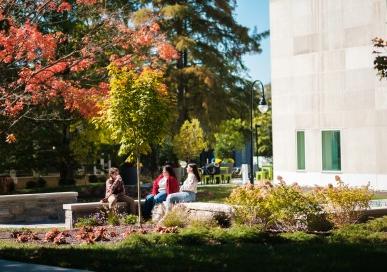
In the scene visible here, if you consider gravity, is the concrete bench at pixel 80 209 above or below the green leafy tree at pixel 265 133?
below

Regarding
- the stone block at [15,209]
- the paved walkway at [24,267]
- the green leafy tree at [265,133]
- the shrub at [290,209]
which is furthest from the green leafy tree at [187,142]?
the green leafy tree at [265,133]

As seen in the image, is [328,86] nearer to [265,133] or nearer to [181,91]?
[181,91]

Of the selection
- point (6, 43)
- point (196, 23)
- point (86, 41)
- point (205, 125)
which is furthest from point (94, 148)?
point (6, 43)

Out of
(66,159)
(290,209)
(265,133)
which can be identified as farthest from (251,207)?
(265,133)

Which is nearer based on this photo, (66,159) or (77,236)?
(77,236)

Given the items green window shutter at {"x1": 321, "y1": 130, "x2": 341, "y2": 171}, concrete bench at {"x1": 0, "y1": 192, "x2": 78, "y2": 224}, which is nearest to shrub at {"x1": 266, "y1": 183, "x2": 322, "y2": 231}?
concrete bench at {"x1": 0, "y1": 192, "x2": 78, "y2": 224}

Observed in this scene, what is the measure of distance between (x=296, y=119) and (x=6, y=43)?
1793 centimetres

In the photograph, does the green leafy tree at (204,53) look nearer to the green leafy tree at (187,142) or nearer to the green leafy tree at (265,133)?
the green leafy tree at (187,142)

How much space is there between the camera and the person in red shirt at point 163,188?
17.5m

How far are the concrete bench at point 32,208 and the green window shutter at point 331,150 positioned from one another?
565 inches

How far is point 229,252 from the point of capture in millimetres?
10297

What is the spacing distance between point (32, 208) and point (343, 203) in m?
11.0

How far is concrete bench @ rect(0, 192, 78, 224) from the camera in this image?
20.6 meters

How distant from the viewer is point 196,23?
37469mm
